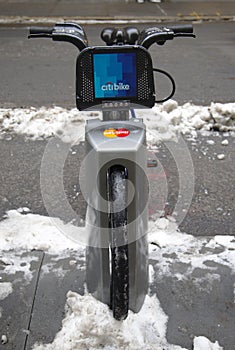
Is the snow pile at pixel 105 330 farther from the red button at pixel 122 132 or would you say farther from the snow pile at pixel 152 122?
the snow pile at pixel 152 122

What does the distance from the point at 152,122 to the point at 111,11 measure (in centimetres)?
962

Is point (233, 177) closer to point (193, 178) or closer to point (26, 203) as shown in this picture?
point (193, 178)

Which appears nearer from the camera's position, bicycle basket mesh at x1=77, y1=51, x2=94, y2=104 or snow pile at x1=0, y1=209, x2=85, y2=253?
bicycle basket mesh at x1=77, y1=51, x2=94, y2=104

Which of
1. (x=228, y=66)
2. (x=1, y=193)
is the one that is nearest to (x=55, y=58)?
(x=228, y=66)

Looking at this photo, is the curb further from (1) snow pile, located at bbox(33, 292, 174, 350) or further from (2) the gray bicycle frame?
(1) snow pile, located at bbox(33, 292, 174, 350)

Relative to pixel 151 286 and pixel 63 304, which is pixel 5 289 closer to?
pixel 63 304

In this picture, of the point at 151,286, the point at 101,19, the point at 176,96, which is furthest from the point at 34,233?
the point at 101,19

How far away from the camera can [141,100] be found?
7.27ft

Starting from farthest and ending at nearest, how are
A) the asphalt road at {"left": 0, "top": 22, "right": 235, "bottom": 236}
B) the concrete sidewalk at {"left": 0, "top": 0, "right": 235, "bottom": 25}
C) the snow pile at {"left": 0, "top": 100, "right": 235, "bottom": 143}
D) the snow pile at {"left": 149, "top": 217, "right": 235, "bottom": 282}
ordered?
1. the concrete sidewalk at {"left": 0, "top": 0, "right": 235, "bottom": 25}
2. the snow pile at {"left": 0, "top": 100, "right": 235, "bottom": 143}
3. the asphalt road at {"left": 0, "top": 22, "right": 235, "bottom": 236}
4. the snow pile at {"left": 149, "top": 217, "right": 235, "bottom": 282}

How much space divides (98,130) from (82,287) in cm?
93

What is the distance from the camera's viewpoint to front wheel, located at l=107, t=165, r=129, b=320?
1.98m

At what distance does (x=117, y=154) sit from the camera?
2018mm

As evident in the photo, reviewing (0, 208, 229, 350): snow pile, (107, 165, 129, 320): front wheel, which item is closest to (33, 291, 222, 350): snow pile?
(0, 208, 229, 350): snow pile

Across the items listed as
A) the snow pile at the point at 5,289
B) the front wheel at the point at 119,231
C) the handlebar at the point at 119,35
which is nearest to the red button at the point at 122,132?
the front wheel at the point at 119,231
